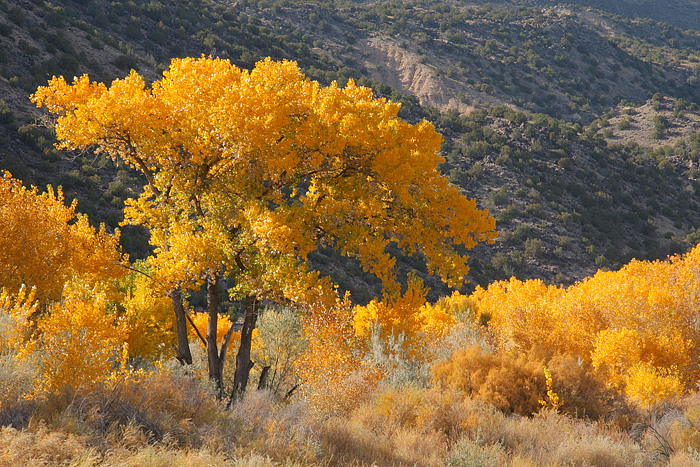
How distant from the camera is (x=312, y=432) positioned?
722cm

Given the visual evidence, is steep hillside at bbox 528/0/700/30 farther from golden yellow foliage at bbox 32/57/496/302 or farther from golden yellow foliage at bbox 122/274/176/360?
golden yellow foliage at bbox 32/57/496/302

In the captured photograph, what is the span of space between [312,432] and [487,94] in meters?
74.9

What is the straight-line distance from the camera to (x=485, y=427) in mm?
8789

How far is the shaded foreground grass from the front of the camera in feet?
18.3

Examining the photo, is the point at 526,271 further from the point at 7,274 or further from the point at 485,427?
the point at 7,274

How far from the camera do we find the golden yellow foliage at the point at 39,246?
11.6 meters

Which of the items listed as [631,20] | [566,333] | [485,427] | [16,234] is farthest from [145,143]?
[631,20]

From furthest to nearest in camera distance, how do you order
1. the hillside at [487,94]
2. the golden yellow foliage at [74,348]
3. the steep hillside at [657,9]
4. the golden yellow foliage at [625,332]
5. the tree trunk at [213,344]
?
the steep hillside at [657,9] → the hillside at [487,94] → the golden yellow foliage at [625,332] → the tree trunk at [213,344] → the golden yellow foliage at [74,348]

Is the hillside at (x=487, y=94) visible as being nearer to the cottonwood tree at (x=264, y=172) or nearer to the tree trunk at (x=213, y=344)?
the cottonwood tree at (x=264, y=172)

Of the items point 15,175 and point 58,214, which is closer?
point 58,214

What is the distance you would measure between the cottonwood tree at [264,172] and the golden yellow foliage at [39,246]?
10.9 ft

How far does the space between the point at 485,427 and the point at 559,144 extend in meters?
54.2

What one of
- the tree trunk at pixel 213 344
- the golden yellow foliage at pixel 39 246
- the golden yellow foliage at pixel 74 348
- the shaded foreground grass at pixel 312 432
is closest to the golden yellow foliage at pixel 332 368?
the shaded foreground grass at pixel 312 432

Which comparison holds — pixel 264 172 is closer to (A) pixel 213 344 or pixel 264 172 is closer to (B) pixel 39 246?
(A) pixel 213 344
